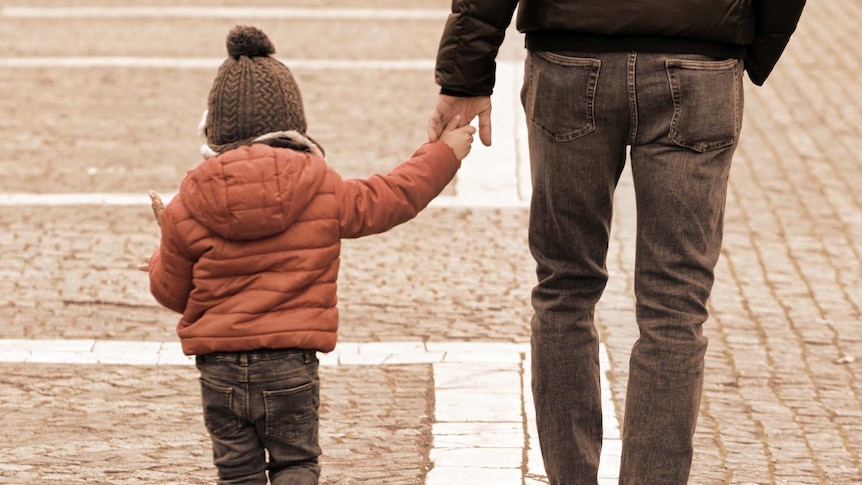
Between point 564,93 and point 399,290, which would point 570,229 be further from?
point 399,290

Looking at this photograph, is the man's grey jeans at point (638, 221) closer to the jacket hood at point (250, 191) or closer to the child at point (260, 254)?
the child at point (260, 254)

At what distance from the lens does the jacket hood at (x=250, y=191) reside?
3.21 m

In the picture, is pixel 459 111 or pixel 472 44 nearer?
pixel 472 44

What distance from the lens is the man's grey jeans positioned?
3.12 m

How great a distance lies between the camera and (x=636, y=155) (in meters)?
3.22

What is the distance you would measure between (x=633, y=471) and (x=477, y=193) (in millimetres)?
4608

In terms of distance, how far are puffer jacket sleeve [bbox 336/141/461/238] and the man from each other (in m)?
0.14

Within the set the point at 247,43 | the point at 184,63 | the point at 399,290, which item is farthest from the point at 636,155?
the point at 184,63

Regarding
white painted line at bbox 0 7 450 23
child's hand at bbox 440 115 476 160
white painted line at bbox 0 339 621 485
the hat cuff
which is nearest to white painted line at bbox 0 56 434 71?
white painted line at bbox 0 7 450 23

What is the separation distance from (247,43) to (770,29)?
123cm

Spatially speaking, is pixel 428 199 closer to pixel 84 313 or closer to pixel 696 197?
pixel 696 197

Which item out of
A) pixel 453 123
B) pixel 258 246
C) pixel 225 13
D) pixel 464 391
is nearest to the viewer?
pixel 258 246

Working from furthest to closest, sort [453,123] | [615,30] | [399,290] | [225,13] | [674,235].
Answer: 1. [225,13]
2. [399,290]
3. [453,123]
4. [674,235]
5. [615,30]

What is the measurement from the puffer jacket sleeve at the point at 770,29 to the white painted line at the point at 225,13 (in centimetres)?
1047
